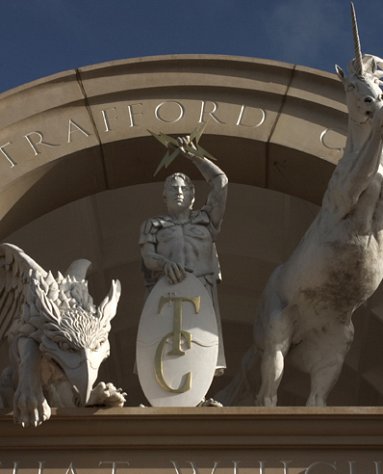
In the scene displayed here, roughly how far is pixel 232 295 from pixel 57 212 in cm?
188

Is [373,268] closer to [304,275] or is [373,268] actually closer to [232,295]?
[304,275]

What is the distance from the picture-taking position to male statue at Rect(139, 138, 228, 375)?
1564 centimetres

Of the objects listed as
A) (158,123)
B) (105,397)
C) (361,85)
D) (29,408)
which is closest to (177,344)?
(105,397)

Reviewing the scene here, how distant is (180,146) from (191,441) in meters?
3.03

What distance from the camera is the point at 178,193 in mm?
16047

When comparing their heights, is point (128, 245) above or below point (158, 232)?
above

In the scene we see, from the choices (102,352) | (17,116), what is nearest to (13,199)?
(17,116)

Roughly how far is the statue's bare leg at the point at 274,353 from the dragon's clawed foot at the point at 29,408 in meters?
1.95

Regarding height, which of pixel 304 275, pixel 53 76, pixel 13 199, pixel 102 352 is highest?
pixel 53 76

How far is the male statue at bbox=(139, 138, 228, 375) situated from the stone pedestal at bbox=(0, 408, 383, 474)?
4.48ft

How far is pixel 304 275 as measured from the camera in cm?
1525

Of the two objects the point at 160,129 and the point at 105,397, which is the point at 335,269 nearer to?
the point at 105,397

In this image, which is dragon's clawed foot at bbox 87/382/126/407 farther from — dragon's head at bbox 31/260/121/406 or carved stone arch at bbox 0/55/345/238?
carved stone arch at bbox 0/55/345/238

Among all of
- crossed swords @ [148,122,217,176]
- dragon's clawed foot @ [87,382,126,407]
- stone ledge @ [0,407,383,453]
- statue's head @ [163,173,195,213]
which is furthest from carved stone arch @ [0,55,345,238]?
stone ledge @ [0,407,383,453]
